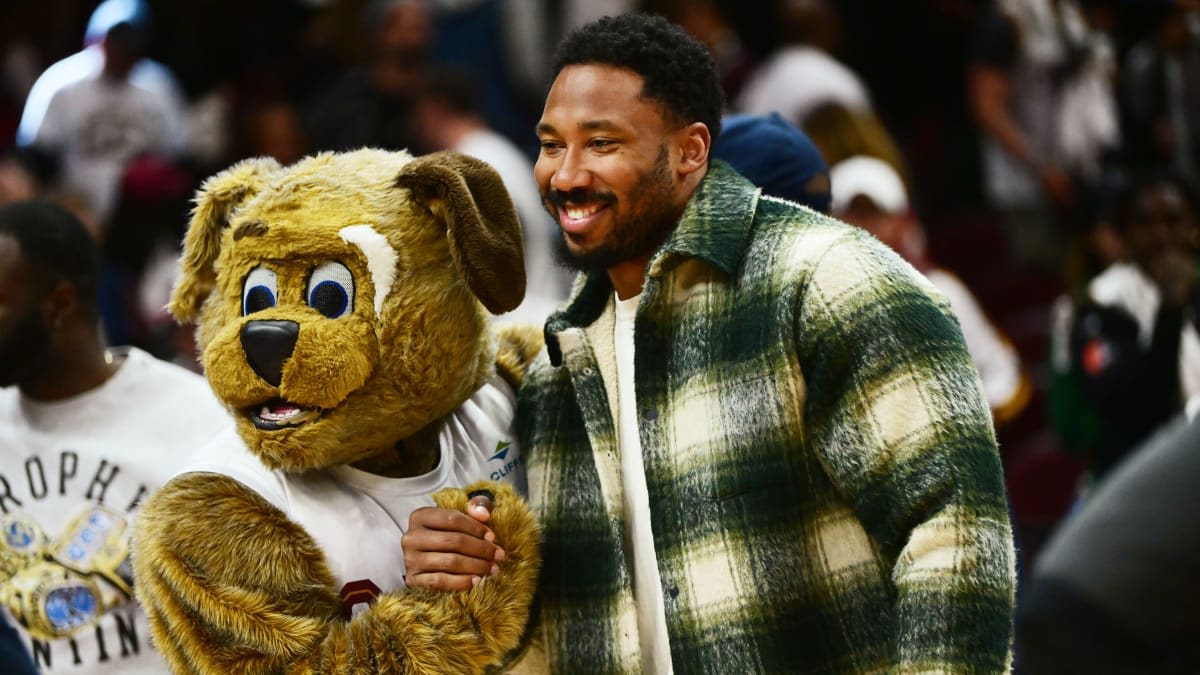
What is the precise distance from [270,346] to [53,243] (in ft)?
3.53

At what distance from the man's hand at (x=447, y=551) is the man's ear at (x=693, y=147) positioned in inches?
25.5

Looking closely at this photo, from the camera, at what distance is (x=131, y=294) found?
720 centimetres

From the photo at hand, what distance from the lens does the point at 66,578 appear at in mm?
3268

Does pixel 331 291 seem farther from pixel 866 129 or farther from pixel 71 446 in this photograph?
pixel 866 129

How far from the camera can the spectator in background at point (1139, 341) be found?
16.5 feet

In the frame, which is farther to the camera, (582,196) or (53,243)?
(53,243)

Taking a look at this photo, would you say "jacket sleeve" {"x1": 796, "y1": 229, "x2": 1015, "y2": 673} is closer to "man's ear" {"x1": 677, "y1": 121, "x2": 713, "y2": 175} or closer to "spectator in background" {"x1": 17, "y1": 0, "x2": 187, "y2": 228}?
"man's ear" {"x1": 677, "y1": 121, "x2": 713, "y2": 175}

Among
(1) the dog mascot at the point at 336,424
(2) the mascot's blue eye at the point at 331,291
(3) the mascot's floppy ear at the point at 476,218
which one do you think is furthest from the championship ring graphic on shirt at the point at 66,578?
(3) the mascot's floppy ear at the point at 476,218

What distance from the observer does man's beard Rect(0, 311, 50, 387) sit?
3314mm

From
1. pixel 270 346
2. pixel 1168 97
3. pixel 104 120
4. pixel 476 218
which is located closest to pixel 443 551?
pixel 270 346

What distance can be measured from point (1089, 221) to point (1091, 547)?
208 inches

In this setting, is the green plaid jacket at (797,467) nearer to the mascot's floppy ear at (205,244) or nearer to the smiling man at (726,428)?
the smiling man at (726,428)

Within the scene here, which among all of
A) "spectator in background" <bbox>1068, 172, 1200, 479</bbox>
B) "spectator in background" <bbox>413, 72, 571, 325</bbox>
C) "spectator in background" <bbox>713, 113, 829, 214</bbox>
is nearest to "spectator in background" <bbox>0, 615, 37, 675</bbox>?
"spectator in background" <bbox>713, 113, 829, 214</bbox>

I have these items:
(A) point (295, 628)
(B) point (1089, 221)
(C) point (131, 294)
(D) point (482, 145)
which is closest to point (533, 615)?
(A) point (295, 628)
